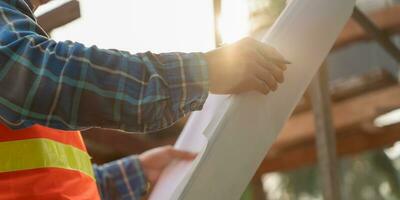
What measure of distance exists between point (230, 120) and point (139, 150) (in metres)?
3.24

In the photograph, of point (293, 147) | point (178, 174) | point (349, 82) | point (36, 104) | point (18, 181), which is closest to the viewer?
point (36, 104)

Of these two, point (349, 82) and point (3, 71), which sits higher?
point (3, 71)

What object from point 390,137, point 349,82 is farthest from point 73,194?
point 390,137

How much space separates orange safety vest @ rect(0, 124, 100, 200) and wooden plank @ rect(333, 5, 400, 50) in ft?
8.31

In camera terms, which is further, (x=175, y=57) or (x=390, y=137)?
(x=390, y=137)

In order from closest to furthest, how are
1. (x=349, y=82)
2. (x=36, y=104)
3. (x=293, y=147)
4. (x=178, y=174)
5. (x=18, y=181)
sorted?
(x=36, y=104) < (x=18, y=181) < (x=178, y=174) < (x=349, y=82) < (x=293, y=147)

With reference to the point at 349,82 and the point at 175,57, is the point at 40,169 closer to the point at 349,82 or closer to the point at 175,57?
the point at 175,57

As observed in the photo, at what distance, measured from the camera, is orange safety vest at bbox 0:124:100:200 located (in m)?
1.00

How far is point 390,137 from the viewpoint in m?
4.09

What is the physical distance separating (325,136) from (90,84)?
198cm

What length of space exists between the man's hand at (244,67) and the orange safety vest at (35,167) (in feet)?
0.95

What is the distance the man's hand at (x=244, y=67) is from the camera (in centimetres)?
90

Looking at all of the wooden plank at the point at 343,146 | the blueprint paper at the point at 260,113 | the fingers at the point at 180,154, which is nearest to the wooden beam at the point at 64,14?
the fingers at the point at 180,154

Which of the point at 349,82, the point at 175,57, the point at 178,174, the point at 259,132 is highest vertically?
the point at 175,57
